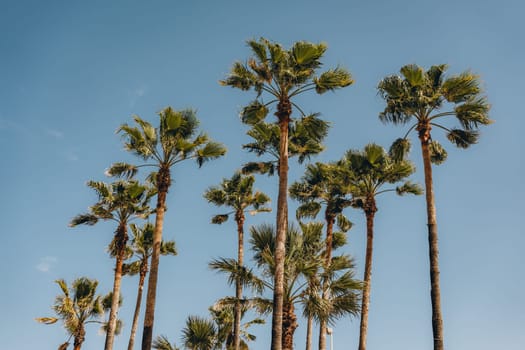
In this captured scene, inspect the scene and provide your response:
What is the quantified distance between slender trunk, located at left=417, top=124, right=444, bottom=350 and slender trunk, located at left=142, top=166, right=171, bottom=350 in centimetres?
966

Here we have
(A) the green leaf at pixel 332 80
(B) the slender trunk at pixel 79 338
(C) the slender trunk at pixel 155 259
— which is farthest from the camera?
(B) the slender trunk at pixel 79 338

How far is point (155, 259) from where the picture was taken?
19.9 meters

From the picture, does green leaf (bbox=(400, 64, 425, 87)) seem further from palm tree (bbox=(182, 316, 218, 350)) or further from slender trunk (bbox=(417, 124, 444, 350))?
palm tree (bbox=(182, 316, 218, 350))

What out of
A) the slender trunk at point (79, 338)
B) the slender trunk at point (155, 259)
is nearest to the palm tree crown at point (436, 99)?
the slender trunk at point (155, 259)

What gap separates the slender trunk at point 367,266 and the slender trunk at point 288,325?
4.21 meters

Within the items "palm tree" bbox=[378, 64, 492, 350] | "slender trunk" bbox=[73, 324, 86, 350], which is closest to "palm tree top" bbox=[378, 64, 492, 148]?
"palm tree" bbox=[378, 64, 492, 350]

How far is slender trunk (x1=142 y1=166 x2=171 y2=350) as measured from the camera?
60.4 ft

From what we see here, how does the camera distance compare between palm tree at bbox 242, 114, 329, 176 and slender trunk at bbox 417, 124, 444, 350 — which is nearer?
slender trunk at bbox 417, 124, 444, 350

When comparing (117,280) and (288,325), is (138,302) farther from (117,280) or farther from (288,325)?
(288,325)

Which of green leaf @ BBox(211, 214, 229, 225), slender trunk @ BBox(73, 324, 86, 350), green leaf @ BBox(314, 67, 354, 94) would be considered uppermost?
green leaf @ BBox(314, 67, 354, 94)

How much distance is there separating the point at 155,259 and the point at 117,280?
773 cm

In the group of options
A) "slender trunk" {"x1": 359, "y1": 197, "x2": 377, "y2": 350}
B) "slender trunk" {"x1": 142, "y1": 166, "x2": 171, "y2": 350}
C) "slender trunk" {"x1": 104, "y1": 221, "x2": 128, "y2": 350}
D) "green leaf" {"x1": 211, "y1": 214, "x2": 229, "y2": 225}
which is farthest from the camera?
"green leaf" {"x1": 211, "y1": 214, "x2": 229, "y2": 225}

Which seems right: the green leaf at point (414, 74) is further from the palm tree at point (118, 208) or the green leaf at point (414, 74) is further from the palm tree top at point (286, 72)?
the palm tree at point (118, 208)

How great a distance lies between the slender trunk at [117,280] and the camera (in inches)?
1001
